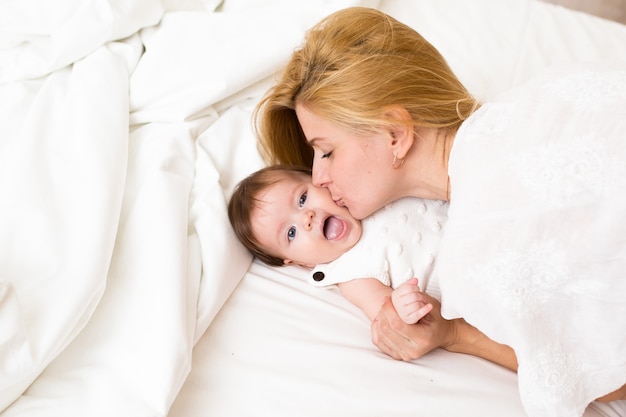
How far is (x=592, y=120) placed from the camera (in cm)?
101

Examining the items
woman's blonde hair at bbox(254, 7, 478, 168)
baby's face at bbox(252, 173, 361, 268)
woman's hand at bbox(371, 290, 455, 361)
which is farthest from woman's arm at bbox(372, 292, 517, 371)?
woman's blonde hair at bbox(254, 7, 478, 168)

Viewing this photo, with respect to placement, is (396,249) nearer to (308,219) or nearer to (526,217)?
(308,219)

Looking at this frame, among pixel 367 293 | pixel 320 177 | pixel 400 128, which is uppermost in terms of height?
pixel 400 128

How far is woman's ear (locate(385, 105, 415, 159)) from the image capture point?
4.04 feet

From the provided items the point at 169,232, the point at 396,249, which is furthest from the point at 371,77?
the point at 169,232

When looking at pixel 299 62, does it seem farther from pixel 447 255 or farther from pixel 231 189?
pixel 447 255

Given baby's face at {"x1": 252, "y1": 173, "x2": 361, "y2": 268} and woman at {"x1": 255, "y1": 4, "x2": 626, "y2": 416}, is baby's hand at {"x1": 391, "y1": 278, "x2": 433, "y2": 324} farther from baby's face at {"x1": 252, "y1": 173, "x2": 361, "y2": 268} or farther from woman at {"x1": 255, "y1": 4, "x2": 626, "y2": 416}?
baby's face at {"x1": 252, "y1": 173, "x2": 361, "y2": 268}

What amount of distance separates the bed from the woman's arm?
Result: 0.02 meters

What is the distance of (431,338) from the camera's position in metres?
1.15

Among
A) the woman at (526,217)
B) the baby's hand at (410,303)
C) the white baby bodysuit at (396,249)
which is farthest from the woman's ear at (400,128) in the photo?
the baby's hand at (410,303)

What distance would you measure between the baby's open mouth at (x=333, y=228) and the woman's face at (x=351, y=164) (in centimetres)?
4

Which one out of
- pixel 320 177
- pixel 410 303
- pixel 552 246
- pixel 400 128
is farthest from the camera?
pixel 320 177

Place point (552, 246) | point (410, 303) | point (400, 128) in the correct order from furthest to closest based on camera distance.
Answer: point (400, 128), point (410, 303), point (552, 246)

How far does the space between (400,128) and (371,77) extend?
11 cm
